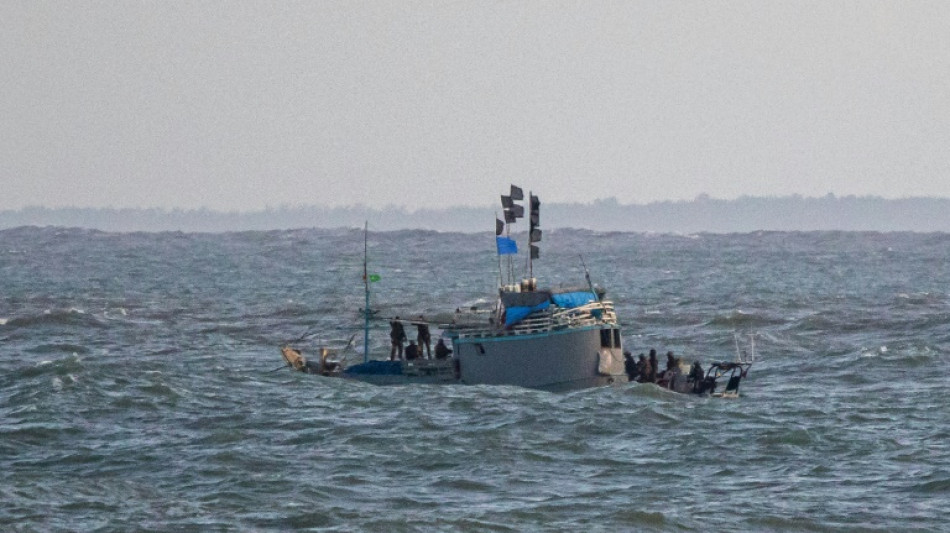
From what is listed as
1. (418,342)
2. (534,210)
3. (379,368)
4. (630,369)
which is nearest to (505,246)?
(534,210)

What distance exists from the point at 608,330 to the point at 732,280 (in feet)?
272

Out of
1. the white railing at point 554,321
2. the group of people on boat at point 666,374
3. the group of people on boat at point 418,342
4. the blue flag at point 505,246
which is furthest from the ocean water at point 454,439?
the blue flag at point 505,246

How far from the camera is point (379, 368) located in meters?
53.7

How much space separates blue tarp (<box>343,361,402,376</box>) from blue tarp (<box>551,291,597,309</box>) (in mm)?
6444

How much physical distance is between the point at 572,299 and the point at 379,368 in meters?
7.58

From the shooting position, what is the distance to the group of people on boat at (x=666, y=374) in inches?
2037

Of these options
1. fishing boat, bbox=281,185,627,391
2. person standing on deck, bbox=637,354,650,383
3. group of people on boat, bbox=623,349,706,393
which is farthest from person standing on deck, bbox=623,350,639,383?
fishing boat, bbox=281,185,627,391

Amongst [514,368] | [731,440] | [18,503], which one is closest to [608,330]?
[514,368]

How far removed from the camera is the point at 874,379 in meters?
56.4

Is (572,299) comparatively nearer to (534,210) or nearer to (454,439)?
(534,210)

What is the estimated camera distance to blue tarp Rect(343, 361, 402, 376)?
175ft

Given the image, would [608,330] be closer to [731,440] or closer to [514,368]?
[514,368]

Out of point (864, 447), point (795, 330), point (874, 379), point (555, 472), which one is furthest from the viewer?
point (795, 330)

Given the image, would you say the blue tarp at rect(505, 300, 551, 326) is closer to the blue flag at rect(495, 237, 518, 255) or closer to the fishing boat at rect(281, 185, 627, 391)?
the fishing boat at rect(281, 185, 627, 391)
